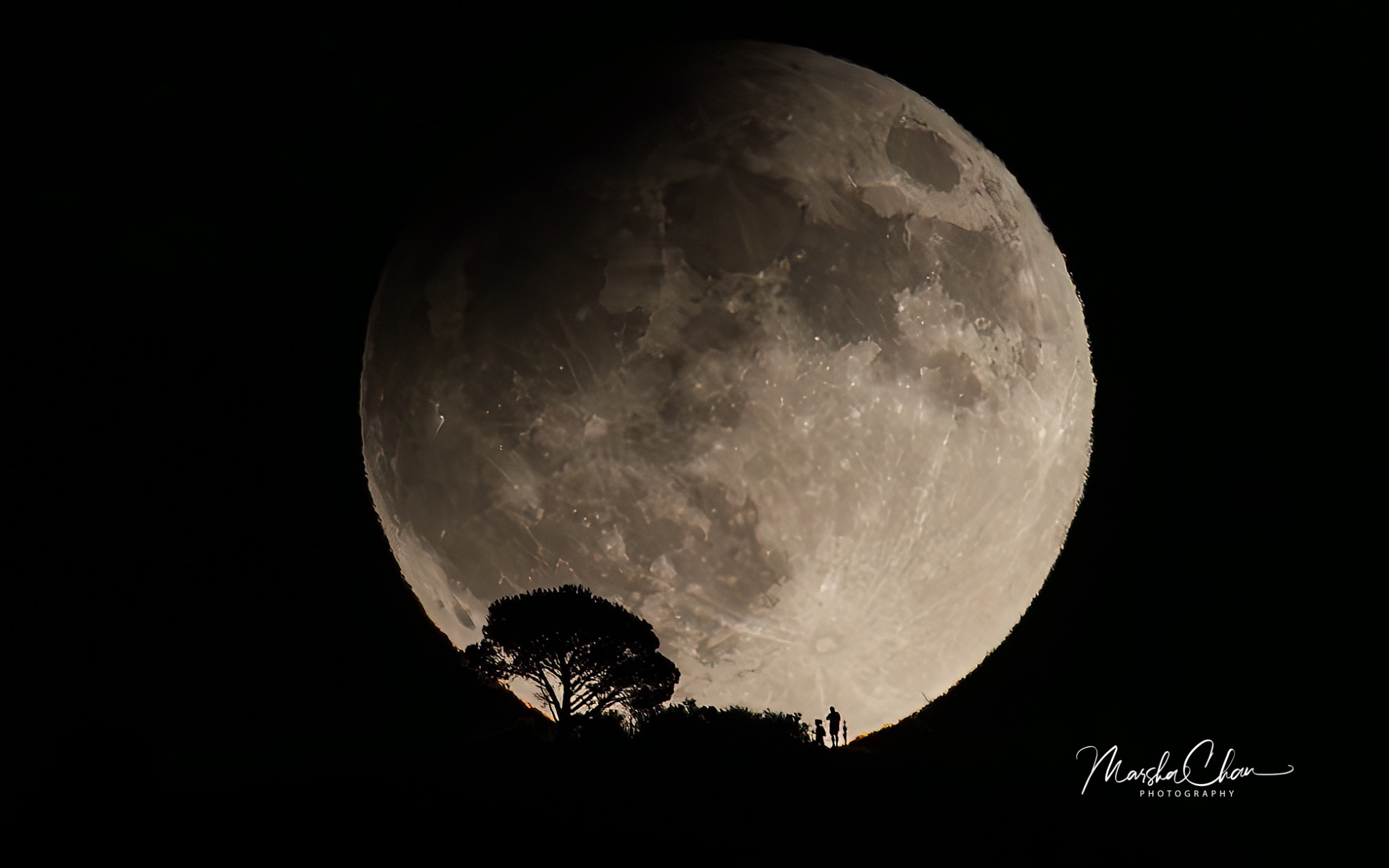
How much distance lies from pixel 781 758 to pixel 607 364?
2.80 metres

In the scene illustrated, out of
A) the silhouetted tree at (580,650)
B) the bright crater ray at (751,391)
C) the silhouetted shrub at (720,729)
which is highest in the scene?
the bright crater ray at (751,391)

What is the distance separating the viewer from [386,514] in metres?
8.45

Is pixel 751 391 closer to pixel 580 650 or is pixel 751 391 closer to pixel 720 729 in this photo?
pixel 580 650

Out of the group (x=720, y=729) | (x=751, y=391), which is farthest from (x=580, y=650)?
(x=751, y=391)

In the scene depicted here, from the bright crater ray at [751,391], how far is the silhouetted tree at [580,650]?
0.43 feet

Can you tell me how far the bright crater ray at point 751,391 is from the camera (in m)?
7.04

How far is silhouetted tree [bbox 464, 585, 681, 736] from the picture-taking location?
24.4 feet

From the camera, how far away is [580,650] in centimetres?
750

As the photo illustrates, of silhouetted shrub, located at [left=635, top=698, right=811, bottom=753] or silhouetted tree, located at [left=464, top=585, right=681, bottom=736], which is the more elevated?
silhouetted tree, located at [left=464, top=585, right=681, bottom=736]

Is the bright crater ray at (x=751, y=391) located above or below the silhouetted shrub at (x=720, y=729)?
above

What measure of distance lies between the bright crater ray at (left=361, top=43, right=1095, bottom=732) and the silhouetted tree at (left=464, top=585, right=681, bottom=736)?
5.1 inches

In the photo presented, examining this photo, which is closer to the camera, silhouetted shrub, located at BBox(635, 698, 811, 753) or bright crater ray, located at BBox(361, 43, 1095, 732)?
bright crater ray, located at BBox(361, 43, 1095, 732)

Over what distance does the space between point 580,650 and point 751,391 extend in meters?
2.08

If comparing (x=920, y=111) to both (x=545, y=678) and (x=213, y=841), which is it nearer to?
(x=545, y=678)
